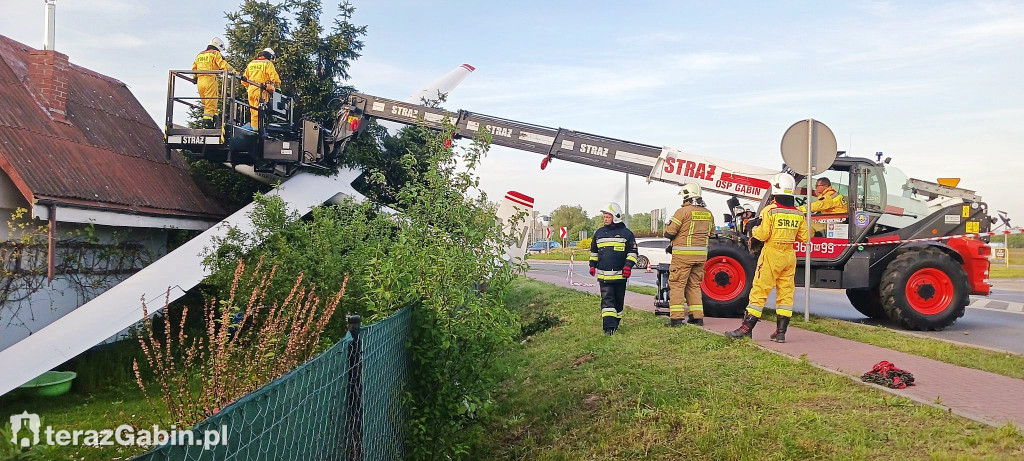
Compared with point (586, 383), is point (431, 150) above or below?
above

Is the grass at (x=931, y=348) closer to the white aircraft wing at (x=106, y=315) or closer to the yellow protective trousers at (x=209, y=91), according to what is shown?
the white aircraft wing at (x=106, y=315)

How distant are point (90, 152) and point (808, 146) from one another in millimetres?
10136

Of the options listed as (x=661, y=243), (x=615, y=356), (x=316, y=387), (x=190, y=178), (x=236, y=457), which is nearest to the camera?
(x=236, y=457)

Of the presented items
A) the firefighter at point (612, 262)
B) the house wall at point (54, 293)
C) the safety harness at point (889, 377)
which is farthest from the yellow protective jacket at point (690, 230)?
the house wall at point (54, 293)

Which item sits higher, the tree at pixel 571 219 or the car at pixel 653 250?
the tree at pixel 571 219

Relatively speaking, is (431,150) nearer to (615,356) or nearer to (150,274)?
(615,356)

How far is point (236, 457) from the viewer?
2311 millimetres

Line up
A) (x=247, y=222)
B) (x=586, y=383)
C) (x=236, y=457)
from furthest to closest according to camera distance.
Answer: (x=247, y=222) → (x=586, y=383) → (x=236, y=457)

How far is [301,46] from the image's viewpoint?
13.0 m

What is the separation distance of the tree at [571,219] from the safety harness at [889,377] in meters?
65.1

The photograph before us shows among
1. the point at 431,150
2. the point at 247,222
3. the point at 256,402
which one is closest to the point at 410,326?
the point at 431,150

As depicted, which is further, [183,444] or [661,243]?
[661,243]

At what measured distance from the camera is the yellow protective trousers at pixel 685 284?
9102mm

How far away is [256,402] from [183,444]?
1.44 feet
